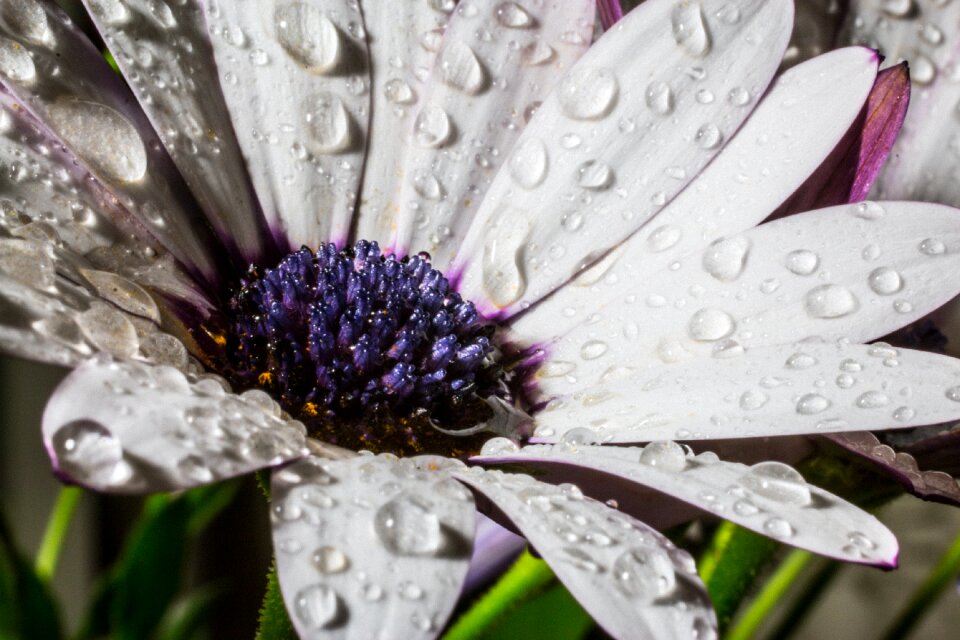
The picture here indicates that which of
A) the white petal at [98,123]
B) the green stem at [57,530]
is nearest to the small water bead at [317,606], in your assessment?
the white petal at [98,123]

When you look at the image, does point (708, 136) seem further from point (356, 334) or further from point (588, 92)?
point (356, 334)

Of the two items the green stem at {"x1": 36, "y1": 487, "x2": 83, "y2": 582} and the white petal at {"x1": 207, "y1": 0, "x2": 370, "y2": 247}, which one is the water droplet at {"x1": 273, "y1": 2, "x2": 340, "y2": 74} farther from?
the green stem at {"x1": 36, "y1": 487, "x2": 83, "y2": 582}

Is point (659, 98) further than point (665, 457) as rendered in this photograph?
Yes

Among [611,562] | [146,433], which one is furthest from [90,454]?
[611,562]

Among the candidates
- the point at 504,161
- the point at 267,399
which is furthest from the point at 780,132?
the point at 267,399

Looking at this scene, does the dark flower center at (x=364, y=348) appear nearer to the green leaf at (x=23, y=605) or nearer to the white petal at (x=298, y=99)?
the white petal at (x=298, y=99)

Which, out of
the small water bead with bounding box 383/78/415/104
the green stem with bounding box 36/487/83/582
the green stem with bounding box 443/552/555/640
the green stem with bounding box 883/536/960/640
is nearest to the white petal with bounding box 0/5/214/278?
the small water bead with bounding box 383/78/415/104

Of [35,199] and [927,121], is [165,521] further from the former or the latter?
[927,121]
